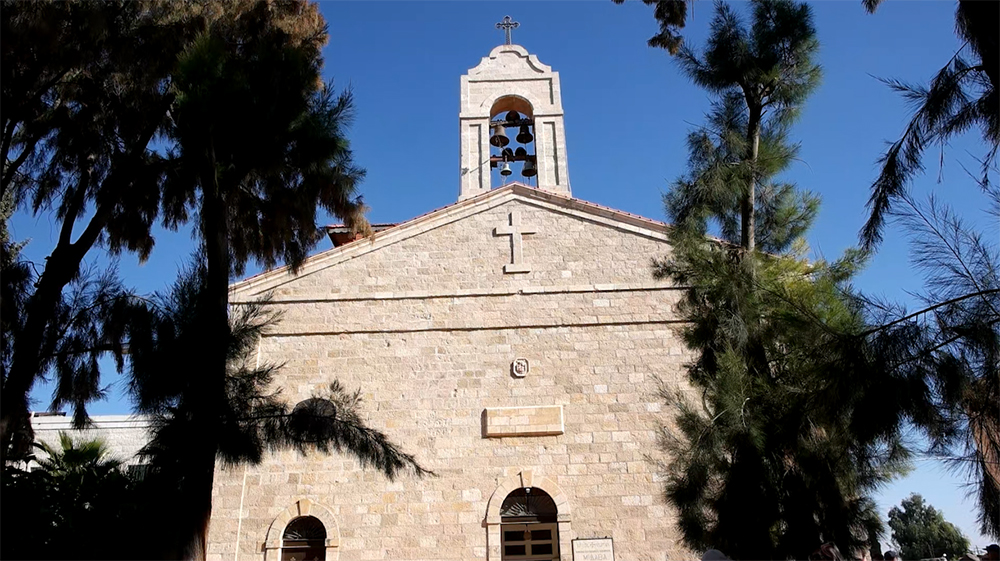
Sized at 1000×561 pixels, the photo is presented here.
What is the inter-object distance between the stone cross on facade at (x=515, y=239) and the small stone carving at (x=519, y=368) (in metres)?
1.57

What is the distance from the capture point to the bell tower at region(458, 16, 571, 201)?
14.9 metres

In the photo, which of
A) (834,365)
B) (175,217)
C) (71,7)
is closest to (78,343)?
(175,217)

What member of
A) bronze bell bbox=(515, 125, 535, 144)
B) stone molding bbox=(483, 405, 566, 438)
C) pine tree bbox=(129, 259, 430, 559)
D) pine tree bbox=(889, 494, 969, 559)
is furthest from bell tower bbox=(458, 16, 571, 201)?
pine tree bbox=(889, 494, 969, 559)

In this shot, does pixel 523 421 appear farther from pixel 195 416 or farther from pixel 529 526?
pixel 195 416

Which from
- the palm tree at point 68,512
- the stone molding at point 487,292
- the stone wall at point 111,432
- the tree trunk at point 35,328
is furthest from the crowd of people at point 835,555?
the stone wall at point 111,432

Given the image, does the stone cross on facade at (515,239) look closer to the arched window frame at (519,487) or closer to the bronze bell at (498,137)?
the bronze bell at (498,137)

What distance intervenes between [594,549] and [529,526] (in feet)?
3.25

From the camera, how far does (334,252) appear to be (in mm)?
13156

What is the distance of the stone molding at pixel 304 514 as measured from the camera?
1130cm

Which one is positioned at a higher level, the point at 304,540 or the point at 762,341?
the point at 762,341

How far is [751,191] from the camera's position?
7684 mm

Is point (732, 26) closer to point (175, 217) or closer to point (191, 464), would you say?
point (175, 217)

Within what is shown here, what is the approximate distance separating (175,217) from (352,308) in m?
5.70

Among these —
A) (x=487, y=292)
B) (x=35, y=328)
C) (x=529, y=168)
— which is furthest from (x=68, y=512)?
(x=529, y=168)
